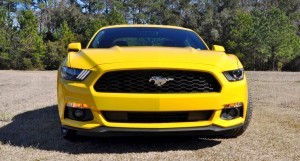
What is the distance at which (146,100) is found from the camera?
3.47 metres

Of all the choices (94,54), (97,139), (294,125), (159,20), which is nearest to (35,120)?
(97,139)

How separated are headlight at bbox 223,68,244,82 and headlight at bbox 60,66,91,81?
1.35 meters

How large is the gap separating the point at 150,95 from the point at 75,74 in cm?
78

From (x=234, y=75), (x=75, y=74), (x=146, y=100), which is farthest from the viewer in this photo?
(x=234, y=75)

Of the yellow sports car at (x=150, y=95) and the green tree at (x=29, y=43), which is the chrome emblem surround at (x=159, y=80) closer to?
the yellow sports car at (x=150, y=95)

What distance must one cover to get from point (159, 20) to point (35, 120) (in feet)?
188

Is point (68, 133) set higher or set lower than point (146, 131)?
lower

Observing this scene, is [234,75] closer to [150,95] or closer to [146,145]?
[150,95]

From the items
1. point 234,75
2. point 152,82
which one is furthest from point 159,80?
point 234,75

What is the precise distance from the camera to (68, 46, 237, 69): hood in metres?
3.67

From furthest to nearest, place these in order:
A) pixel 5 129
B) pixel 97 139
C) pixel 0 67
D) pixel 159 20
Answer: pixel 159 20, pixel 0 67, pixel 5 129, pixel 97 139

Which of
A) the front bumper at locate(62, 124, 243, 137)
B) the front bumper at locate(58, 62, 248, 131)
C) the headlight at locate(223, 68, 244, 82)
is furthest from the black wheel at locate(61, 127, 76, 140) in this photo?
the headlight at locate(223, 68, 244, 82)

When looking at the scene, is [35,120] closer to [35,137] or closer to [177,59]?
[35,137]

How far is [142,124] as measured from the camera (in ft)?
11.6
